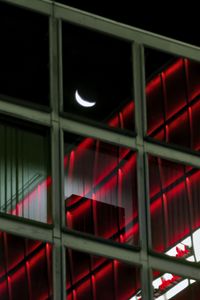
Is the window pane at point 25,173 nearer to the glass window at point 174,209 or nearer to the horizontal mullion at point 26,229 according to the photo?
the horizontal mullion at point 26,229

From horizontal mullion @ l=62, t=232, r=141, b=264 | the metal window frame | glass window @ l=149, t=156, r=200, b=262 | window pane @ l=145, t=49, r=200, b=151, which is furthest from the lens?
window pane @ l=145, t=49, r=200, b=151

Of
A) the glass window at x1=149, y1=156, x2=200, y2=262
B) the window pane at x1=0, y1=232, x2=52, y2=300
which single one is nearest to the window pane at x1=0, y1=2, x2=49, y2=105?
the glass window at x1=149, y1=156, x2=200, y2=262

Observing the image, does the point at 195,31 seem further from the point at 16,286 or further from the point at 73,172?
the point at 16,286

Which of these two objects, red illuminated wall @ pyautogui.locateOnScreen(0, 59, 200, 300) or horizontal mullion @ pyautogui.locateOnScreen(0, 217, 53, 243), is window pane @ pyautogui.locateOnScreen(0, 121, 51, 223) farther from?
red illuminated wall @ pyautogui.locateOnScreen(0, 59, 200, 300)

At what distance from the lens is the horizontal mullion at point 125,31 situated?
112 ft

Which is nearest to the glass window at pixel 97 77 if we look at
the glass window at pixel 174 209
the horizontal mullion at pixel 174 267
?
the glass window at pixel 174 209

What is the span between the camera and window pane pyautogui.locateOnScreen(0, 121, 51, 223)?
31625mm

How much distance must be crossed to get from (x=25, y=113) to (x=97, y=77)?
221 centimetres

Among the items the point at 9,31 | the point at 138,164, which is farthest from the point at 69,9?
the point at 138,164

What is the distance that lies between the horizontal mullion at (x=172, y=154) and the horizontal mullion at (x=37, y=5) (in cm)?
349

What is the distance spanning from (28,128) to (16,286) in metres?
3.52

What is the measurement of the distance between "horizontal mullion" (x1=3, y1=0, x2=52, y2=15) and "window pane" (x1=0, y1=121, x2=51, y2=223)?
110 inches

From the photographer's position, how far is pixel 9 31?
33375mm

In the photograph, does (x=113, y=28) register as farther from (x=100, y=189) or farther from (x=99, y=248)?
(x=99, y=248)
